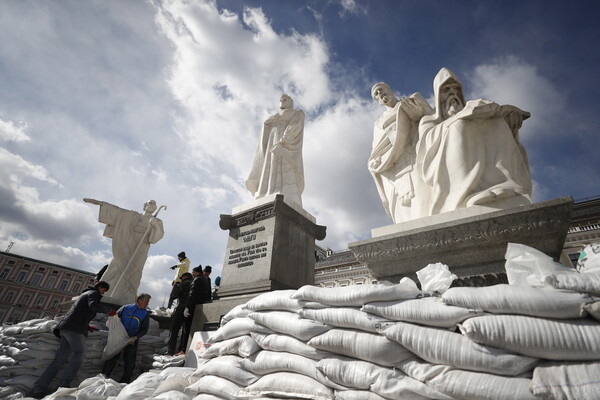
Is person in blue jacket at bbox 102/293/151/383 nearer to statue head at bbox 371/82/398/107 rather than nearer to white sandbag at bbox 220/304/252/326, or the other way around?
white sandbag at bbox 220/304/252/326

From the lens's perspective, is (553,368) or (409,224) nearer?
(553,368)

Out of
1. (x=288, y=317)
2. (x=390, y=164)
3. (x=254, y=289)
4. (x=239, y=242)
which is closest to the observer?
(x=288, y=317)

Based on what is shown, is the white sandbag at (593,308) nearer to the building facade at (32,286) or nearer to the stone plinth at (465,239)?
the stone plinth at (465,239)

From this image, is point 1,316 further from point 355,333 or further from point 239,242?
point 355,333

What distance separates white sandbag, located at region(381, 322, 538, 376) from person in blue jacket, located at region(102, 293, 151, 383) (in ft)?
14.1

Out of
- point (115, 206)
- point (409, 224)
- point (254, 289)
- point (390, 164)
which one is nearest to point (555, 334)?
point (409, 224)

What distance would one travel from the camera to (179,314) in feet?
16.0

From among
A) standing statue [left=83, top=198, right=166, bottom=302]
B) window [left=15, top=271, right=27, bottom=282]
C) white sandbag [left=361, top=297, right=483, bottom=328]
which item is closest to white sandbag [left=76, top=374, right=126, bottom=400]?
white sandbag [left=361, top=297, right=483, bottom=328]

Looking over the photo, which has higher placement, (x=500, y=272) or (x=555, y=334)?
(x=500, y=272)

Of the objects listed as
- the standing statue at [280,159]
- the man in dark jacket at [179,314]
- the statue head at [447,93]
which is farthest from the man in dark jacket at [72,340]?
the statue head at [447,93]

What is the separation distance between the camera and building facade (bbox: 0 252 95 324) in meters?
41.8

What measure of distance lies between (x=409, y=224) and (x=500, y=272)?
34.5 inches

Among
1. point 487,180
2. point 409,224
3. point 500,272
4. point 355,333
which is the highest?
point 487,180

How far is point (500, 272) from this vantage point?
8.16 feet
